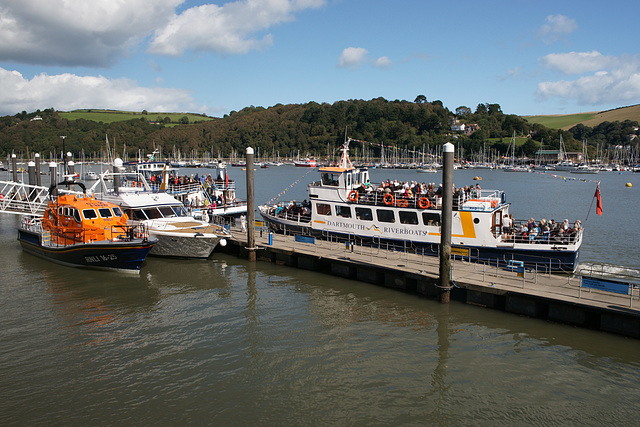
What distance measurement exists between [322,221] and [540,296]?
1398 cm

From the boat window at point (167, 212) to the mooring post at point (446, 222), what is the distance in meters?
17.2

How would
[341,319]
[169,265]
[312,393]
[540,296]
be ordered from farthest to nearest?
[169,265]
[341,319]
[540,296]
[312,393]

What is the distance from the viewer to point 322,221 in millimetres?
27656

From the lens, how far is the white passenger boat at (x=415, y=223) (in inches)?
837

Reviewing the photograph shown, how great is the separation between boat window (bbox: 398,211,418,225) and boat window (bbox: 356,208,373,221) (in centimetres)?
184

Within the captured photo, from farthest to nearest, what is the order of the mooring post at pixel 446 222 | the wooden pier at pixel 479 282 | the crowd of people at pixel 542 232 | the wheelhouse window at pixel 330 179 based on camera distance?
1. the wheelhouse window at pixel 330 179
2. the crowd of people at pixel 542 232
3. the mooring post at pixel 446 222
4. the wooden pier at pixel 479 282

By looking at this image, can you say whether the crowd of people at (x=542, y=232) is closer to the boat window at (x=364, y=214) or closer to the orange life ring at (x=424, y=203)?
the orange life ring at (x=424, y=203)

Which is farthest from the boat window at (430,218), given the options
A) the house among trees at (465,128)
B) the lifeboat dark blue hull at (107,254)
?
the house among trees at (465,128)

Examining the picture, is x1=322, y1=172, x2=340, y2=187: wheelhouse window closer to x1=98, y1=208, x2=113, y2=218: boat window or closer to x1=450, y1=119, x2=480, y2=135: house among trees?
x1=98, y1=208, x2=113, y2=218: boat window

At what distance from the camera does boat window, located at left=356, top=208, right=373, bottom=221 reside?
25837mm

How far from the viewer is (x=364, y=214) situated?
85.5ft

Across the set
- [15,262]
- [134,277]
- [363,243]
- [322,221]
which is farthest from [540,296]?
[15,262]

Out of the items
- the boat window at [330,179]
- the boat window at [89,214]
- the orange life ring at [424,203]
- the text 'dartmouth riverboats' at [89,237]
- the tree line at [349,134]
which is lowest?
the text 'dartmouth riverboats' at [89,237]

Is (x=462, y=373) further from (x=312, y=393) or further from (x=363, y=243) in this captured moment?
(x=363, y=243)
